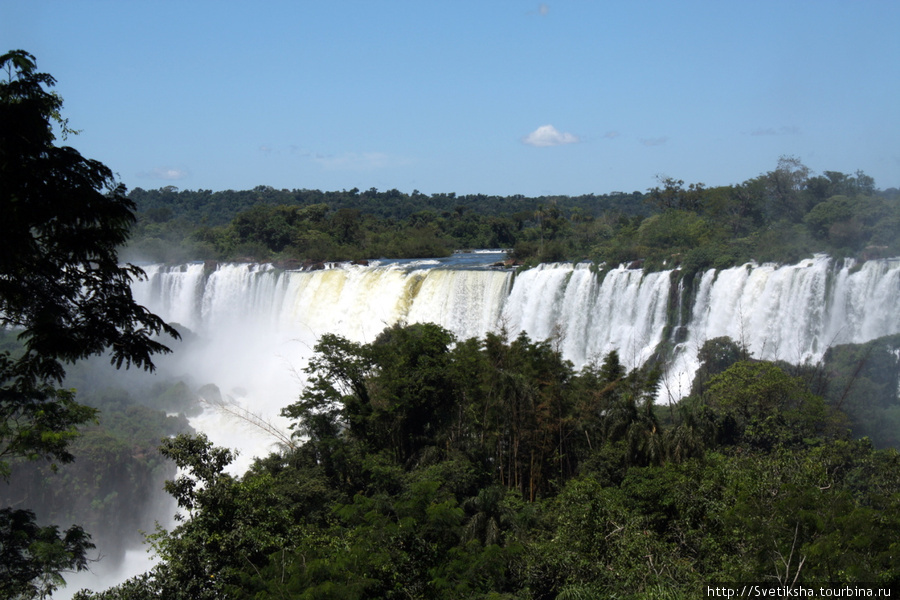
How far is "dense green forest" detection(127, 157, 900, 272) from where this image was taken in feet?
91.1

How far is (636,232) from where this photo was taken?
41.6 metres

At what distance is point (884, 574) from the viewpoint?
645 centimetres

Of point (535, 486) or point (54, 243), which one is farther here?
point (535, 486)

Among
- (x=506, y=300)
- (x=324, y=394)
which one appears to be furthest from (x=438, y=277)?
(x=324, y=394)

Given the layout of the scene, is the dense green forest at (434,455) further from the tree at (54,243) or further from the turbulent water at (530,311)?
the turbulent water at (530,311)

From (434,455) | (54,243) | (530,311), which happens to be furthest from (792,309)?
(54,243)

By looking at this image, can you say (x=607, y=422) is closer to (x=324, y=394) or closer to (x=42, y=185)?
(x=324, y=394)

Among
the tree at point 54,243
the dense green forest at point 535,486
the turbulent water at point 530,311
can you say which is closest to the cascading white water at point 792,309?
the turbulent water at point 530,311

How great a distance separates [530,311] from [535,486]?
12.3 m

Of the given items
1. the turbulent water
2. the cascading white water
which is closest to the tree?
the turbulent water

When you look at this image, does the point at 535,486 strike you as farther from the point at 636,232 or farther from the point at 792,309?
the point at 636,232

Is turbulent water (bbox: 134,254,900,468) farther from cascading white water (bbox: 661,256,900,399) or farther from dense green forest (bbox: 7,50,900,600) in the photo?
dense green forest (bbox: 7,50,900,600)

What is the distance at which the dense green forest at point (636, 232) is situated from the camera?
27.8 m

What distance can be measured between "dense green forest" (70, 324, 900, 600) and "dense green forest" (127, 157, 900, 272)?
7.27 meters
